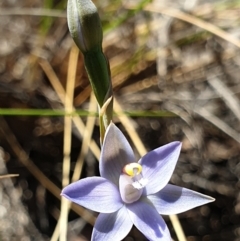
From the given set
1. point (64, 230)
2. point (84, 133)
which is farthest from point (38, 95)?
point (64, 230)

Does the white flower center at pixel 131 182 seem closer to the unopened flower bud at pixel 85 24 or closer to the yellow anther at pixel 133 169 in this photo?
the yellow anther at pixel 133 169

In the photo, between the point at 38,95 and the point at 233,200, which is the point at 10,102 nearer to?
the point at 38,95

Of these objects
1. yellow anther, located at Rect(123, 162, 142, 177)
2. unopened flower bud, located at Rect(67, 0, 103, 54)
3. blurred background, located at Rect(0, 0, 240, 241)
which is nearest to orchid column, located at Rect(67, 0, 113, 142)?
unopened flower bud, located at Rect(67, 0, 103, 54)

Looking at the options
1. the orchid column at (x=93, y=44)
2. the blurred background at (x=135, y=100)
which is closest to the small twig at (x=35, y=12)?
the blurred background at (x=135, y=100)

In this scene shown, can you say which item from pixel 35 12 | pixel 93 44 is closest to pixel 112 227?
pixel 93 44

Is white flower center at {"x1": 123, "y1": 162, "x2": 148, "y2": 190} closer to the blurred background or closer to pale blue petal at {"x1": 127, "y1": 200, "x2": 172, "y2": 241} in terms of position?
pale blue petal at {"x1": 127, "y1": 200, "x2": 172, "y2": 241}
